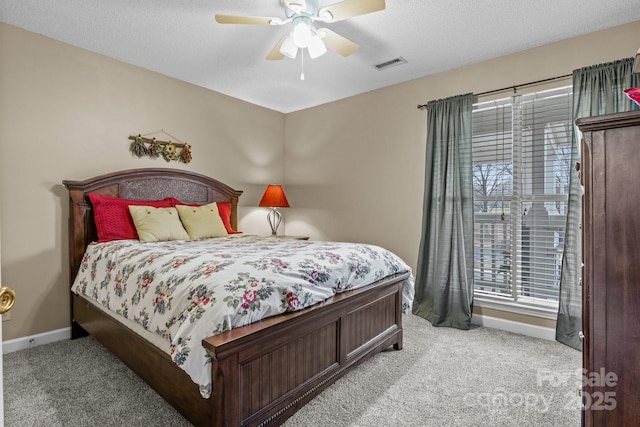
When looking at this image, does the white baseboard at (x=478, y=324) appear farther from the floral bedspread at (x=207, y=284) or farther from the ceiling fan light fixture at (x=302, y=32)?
the ceiling fan light fixture at (x=302, y=32)

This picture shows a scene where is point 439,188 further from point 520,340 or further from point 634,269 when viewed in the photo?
point 634,269

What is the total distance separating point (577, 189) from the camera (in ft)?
8.65

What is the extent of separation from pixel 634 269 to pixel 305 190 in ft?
12.5

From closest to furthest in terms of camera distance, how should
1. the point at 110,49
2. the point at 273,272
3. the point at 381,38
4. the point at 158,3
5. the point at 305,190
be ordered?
the point at 273,272, the point at 158,3, the point at 381,38, the point at 110,49, the point at 305,190

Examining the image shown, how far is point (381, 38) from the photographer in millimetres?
2812

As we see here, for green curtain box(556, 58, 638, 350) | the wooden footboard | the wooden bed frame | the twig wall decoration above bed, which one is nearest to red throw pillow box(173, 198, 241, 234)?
the twig wall decoration above bed

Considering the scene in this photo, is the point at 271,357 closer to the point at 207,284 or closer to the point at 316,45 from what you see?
the point at 207,284

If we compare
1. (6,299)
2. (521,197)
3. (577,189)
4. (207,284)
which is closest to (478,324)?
(521,197)

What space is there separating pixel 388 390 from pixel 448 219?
A: 1.80 m

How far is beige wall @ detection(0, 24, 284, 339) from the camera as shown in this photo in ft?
8.61

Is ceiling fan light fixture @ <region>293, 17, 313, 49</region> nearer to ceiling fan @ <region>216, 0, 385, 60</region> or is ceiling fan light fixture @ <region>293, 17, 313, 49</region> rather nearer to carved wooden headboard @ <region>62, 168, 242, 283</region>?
ceiling fan @ <region>216, 0, 385, 60</region>

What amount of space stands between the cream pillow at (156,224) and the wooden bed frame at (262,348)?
0.42 metres

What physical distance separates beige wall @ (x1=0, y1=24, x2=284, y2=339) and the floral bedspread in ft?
2.12

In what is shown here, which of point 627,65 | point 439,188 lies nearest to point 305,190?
point 439,188
